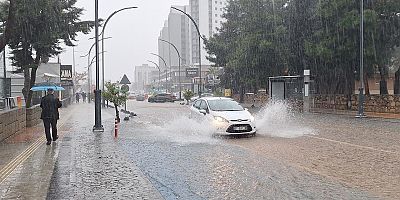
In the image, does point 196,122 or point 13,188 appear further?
point 196,122

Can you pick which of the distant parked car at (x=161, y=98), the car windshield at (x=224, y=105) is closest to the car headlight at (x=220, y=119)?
the car windshield at (x=224, y=105)

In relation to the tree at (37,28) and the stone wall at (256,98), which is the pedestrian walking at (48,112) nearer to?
the tree at (37,28)

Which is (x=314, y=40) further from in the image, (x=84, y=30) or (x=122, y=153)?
(x=122, y=153)

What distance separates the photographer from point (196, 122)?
2006 centimetres

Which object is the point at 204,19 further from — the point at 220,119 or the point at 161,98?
the point at 220,119

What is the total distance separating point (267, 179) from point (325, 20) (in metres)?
28.2

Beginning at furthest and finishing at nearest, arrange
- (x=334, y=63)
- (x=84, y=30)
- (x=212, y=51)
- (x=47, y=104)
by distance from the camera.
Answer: (x=212, y=51) → (x=334, y=63) → (x=84, y=30) → (x=47, y=104)

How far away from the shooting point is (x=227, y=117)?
17.8 metres

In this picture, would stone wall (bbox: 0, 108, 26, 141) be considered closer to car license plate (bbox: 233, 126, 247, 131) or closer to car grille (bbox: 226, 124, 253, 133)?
car grille (bbox: 226, 124, 253, 133)

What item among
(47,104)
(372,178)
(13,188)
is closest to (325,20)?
(47,104)

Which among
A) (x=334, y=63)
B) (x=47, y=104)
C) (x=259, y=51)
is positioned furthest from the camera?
(x=259, y=51)

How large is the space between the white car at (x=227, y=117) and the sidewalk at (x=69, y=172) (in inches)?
148

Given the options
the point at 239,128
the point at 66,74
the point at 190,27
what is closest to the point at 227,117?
the point at 239,128

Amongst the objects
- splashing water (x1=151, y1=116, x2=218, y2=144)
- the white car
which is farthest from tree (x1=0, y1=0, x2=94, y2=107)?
the white car
